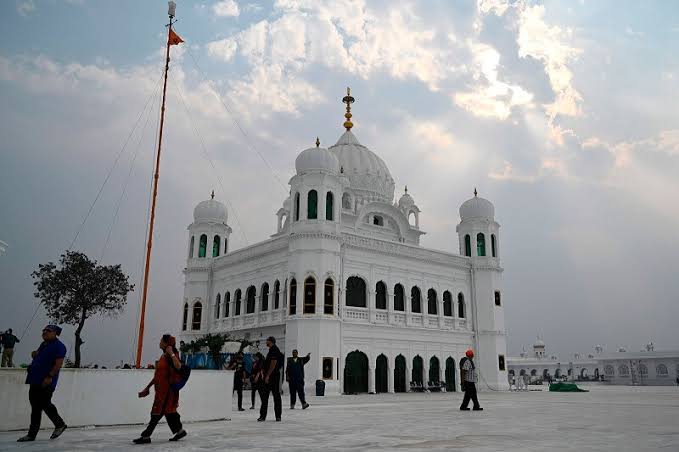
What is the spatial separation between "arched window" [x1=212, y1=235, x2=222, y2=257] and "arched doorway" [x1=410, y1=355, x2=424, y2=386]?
1424 cm

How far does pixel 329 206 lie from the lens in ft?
101

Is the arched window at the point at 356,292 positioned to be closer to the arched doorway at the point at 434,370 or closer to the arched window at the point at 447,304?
the arched doorway at the point at 434,370

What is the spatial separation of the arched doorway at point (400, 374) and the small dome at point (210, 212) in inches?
572

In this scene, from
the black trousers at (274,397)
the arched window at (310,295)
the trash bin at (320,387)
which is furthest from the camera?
the arched window at (310,295)

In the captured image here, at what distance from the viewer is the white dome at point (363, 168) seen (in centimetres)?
4000

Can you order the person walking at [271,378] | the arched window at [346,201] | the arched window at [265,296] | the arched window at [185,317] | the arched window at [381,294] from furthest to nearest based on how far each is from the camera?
the arched window at [346,201] < the arched window at [185,317] < the arched window at [265,296] < the arched window at [381,294] < the person walking at [271,378]

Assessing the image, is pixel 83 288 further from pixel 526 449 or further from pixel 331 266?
pixel 526 449

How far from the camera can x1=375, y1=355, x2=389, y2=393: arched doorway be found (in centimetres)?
3106

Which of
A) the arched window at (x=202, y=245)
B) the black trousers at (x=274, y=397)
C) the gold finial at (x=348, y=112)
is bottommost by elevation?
the black trousers at (x=274, y=397)

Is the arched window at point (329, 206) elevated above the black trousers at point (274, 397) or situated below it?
above

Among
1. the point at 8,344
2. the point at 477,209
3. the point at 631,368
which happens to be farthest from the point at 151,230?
the point at 631,368

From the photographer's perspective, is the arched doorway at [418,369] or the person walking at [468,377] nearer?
the person walking at [468,377]

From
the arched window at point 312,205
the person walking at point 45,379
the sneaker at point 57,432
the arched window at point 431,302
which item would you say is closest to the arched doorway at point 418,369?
the arched window at point 431,302

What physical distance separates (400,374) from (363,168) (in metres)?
14.8
